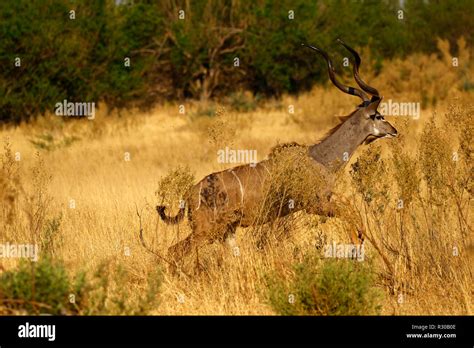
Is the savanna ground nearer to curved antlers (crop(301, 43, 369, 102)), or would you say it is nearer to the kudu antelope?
the kudu antelope

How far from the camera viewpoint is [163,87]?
129 ft

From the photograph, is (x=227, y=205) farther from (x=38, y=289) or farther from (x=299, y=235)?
(x=38, y=289)

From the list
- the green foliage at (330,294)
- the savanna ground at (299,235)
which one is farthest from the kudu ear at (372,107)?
the green foliage at (330,294)

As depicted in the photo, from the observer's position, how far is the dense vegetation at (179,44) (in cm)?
2916
